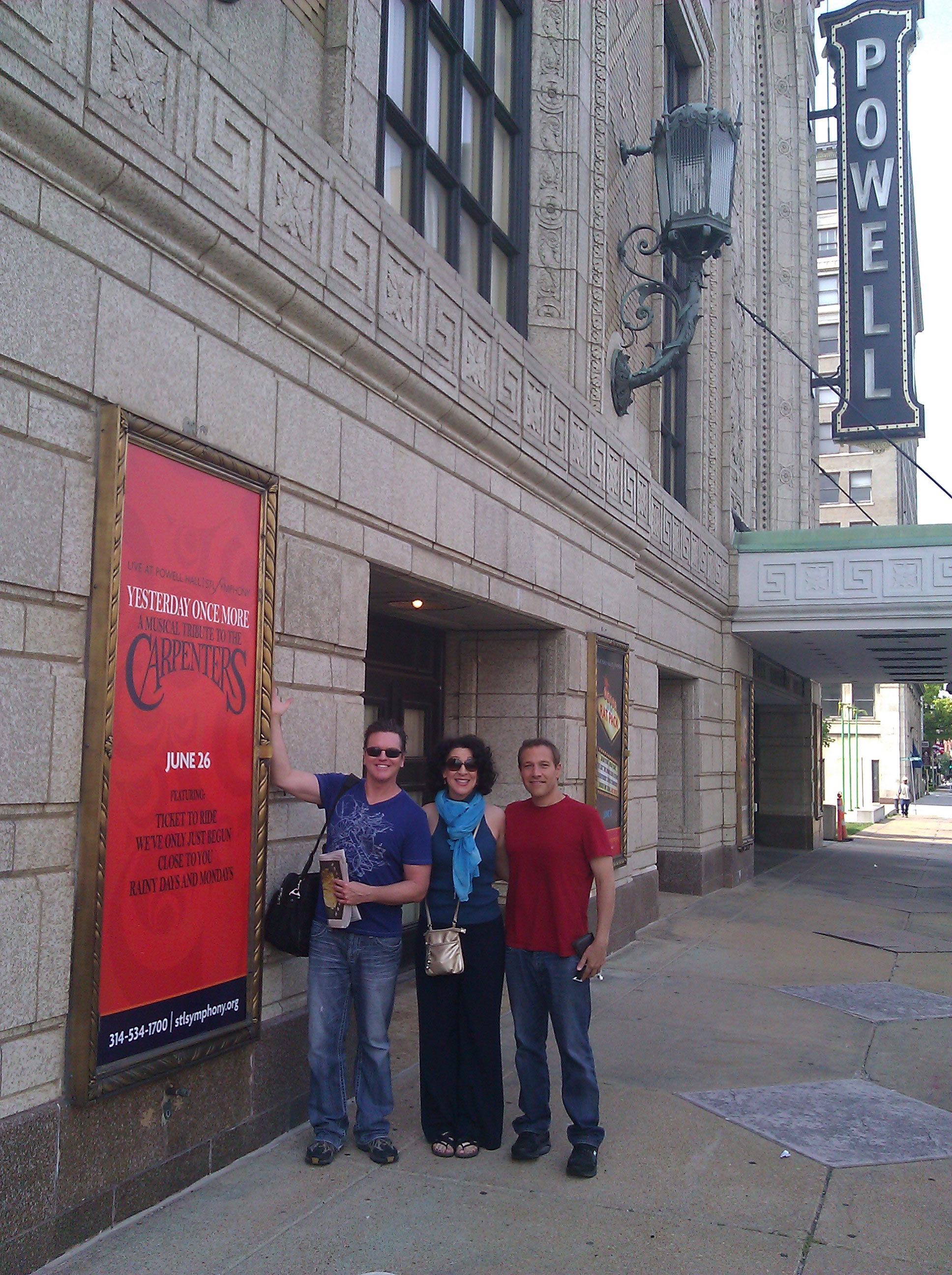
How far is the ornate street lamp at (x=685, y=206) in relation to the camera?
10.6 metres

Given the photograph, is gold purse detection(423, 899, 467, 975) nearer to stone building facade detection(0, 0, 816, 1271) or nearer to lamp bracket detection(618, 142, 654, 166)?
stone building facade detection(0, 0, 816, 1271)

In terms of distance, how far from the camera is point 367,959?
15.9 feet

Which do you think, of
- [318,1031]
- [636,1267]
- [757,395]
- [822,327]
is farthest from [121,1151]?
[822,327]

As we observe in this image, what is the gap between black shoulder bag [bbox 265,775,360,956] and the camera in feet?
16.3

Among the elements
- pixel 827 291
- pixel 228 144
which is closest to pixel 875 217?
pixel 228 144

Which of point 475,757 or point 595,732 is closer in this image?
point 475,757

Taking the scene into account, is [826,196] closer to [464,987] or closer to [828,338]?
[828,338]

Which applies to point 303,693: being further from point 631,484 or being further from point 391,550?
point 631,484

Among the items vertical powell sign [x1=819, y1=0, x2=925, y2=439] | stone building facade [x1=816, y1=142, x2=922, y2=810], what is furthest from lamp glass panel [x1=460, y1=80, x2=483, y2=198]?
stone building facade [x1=816, y1=142, x2=922, y2=810]

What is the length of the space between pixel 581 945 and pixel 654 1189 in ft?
3.50

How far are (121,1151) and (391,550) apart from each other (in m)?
3.50

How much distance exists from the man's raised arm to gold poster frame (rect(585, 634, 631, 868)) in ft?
15.9

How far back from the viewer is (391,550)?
21.2ft

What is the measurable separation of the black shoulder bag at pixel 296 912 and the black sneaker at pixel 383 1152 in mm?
888
